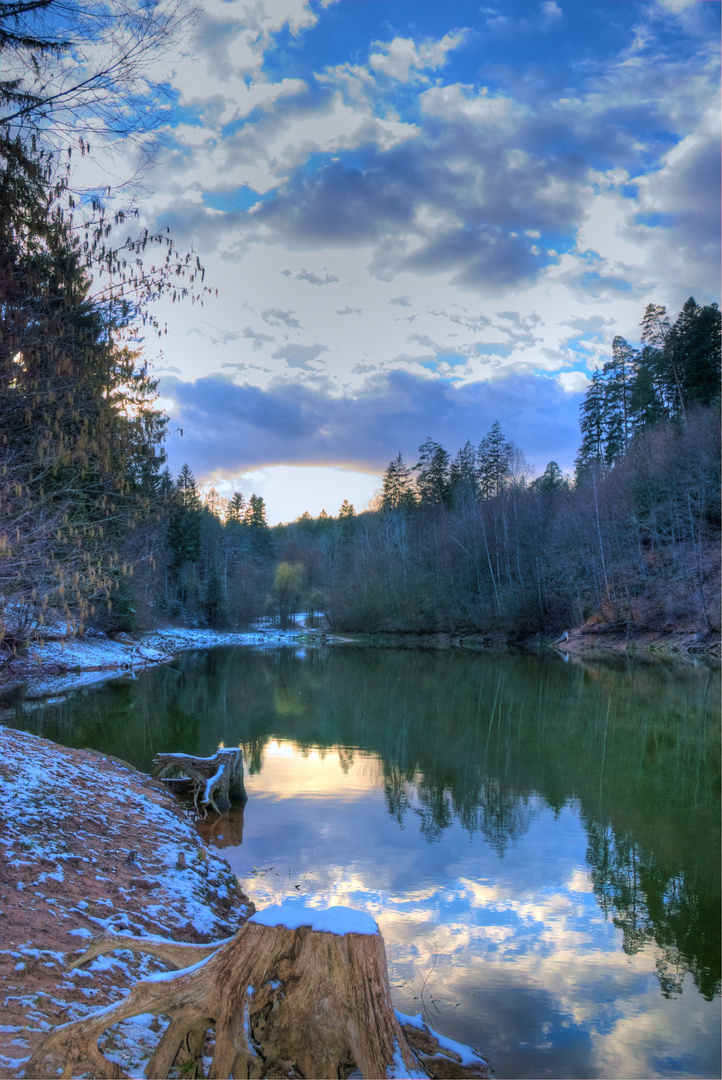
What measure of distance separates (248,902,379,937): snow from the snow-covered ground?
366 inches

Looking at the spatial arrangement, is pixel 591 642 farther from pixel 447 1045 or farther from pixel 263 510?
pixel 263 510

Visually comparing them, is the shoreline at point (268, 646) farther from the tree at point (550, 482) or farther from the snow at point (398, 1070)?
the tree at point (550, 482)

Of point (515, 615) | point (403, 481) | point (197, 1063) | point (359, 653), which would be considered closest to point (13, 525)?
point (197, 1063)

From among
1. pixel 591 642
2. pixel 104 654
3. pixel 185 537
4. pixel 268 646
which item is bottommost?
pixel 268 646

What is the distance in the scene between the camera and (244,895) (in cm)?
813

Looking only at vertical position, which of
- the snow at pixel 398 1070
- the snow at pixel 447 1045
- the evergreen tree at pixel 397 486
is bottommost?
the snow at pixel 447 1045

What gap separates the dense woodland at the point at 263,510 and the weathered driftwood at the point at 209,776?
3319 millimetres

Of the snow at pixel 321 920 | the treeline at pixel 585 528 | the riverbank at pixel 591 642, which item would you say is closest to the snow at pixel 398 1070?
the snow at pixel 321 920

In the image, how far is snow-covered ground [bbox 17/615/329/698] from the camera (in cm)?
2655

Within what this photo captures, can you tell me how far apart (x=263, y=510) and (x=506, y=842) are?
9875 cm

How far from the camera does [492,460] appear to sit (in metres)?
76.6

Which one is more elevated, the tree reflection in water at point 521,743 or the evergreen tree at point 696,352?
the evergreen tree at point 696,352

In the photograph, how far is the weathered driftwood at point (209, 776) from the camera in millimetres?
11531

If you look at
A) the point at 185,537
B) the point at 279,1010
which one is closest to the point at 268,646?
the point at 185,537
